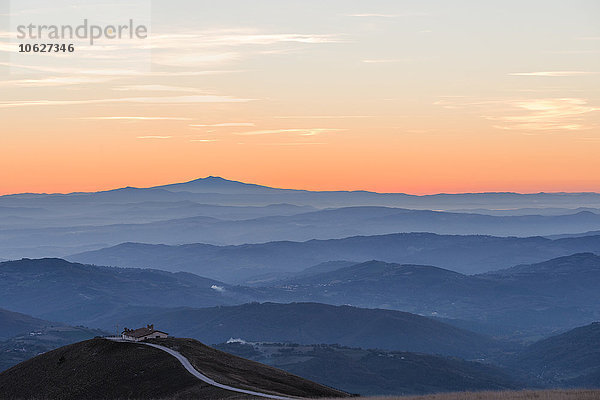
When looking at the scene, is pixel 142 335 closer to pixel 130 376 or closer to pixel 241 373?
pixel 130 376

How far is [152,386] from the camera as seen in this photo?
11519 cm

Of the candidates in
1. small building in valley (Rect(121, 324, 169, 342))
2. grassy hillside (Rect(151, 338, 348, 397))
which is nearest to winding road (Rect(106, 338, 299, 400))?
grassy hillside (Rect(151, 338, 348, 397))

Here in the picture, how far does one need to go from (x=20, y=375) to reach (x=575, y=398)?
9032 cm

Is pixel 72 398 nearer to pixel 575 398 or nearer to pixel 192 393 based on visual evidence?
pixel 192 393

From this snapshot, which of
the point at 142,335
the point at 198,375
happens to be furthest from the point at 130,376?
the point at 142,335

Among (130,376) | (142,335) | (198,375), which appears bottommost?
(130,376)

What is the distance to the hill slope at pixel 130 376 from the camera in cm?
11369

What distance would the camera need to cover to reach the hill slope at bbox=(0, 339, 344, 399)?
11369 centimetres

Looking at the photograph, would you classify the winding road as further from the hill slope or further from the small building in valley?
the small building in valley

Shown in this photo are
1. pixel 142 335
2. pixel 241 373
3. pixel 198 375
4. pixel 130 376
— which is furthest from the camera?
pixel 142 335

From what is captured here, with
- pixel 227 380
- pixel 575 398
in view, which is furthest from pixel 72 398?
pixel 575 398

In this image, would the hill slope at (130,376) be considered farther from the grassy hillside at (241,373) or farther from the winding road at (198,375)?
the winding road at (198,375)

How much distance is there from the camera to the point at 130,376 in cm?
12394

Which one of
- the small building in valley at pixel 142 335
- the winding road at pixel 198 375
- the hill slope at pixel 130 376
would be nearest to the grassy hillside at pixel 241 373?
the hill slope at pixel 130 376
